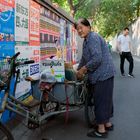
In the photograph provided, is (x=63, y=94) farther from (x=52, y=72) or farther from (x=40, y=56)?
(x=40, y=56)

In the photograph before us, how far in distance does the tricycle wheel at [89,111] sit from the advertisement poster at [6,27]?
1499mm

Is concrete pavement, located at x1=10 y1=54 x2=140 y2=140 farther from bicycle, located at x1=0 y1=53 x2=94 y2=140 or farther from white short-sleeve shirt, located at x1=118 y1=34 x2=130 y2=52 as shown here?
white short-sleeve shirt, located at x1=118 y1=34 x2=130 y2=52

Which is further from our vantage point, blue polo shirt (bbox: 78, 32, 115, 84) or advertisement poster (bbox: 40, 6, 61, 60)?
advertisement poster (bbox: 40, 6, 61, 60)

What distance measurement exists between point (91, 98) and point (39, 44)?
2.66 metres

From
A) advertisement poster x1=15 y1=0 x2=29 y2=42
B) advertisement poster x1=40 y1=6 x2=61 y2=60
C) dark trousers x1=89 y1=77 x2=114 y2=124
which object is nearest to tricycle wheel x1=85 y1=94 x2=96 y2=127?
dark trousers x1=89 y1=77 x2=114 y2=124

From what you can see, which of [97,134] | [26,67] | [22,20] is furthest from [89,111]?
[22,20]

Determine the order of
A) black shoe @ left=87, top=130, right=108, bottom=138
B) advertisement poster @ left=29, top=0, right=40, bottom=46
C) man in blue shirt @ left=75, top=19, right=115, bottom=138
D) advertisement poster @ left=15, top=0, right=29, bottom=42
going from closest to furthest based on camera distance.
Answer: man in blue shirt @ left=75, top=19, right=115, bottom=138 → black shoe @ left=87, top=130, right=108, bottom=138 → advertisement poster @ left=15, top=0, right=29, bottom=42 → advertisement poster @ left=29, top=0, right=40, bottom=46

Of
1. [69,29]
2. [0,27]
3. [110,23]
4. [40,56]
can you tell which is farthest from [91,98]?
[110,23]

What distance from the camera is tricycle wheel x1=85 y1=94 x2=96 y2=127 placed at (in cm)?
612

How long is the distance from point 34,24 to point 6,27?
5.92 feet

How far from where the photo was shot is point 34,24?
804 centimetres

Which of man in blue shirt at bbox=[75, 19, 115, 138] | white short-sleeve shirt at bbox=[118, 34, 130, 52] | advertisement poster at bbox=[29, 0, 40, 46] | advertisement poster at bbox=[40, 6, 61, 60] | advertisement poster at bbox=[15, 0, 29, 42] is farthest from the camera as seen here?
white short-sleeve shirt at bbox=[118, 34, 130, 52]

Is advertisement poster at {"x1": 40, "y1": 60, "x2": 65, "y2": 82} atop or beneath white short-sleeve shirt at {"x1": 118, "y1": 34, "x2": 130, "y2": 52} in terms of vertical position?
beneath

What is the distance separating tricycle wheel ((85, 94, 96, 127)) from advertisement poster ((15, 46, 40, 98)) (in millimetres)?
1340
